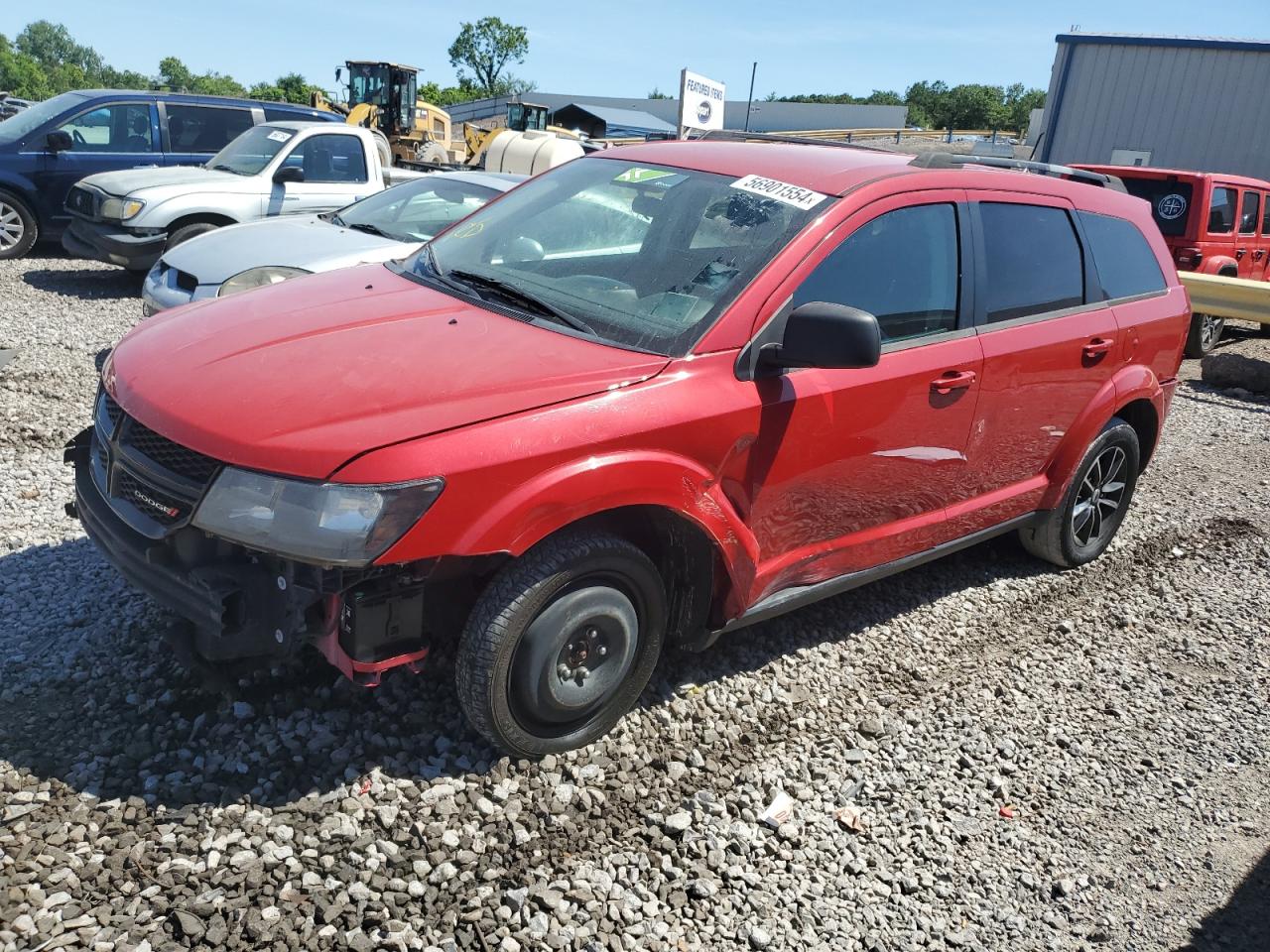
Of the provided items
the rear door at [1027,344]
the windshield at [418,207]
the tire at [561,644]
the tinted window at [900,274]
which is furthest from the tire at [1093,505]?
the windshield at [418,207]

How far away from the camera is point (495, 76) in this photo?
11112 centimetres

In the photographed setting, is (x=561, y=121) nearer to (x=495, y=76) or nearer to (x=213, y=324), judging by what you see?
(x=213, y=324)

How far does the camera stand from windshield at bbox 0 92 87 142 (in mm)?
10852

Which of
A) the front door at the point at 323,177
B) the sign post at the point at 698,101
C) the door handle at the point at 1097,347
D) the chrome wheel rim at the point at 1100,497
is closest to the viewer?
the door handle at the point at 1097,347

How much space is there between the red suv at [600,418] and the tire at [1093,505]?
0.44 meters

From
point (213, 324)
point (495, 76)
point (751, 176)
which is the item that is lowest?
point (213, 324)

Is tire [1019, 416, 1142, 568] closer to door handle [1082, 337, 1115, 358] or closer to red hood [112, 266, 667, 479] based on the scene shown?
door handle [1082, 337, 1115, 358]

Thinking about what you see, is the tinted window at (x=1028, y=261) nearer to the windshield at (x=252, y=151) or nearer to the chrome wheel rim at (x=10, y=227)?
the windshield at (x=252, y=151)

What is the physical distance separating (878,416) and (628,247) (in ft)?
3.58

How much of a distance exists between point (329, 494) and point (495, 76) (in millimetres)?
118660

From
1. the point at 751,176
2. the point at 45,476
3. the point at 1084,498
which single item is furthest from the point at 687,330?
the point at 45,476

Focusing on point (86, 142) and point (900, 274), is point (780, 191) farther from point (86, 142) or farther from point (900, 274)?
point (86, 142)

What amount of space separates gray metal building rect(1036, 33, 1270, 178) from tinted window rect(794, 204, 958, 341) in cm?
2041

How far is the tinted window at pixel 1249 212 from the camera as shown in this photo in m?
12.0
